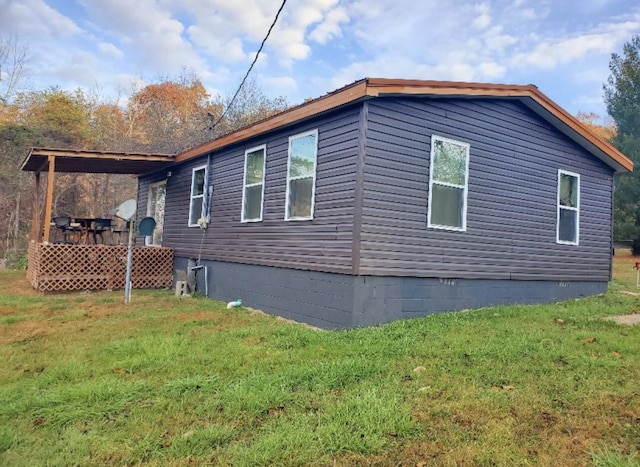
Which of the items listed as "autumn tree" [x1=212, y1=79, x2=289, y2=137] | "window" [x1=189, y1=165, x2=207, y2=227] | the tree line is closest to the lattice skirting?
"window" [x1=189, y1=165, x2=207, y2=227]

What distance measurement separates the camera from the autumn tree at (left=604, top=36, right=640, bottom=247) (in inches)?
851

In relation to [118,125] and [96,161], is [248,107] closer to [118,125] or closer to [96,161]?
→ [118,125]

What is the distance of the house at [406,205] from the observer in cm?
579

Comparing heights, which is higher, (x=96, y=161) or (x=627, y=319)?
(x=96, y=161)

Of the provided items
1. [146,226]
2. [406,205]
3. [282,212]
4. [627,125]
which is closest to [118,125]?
[146,226]

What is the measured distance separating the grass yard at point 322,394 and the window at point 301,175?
2024 millimetres

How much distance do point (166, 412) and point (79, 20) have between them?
13981 mm

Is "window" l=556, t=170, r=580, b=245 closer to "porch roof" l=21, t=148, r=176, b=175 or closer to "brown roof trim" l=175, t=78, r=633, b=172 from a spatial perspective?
"brown roof trim" l=175, t=78, r=633, b=172

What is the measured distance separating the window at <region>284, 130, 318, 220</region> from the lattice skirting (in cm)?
477

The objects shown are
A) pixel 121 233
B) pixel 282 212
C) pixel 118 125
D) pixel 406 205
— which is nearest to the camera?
pixel 406 205

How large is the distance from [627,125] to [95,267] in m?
25.1

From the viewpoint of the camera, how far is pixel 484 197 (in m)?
7.02

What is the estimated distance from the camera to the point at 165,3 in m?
10.3

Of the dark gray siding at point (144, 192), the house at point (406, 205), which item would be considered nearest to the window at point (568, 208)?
the house at point (406, 205)
